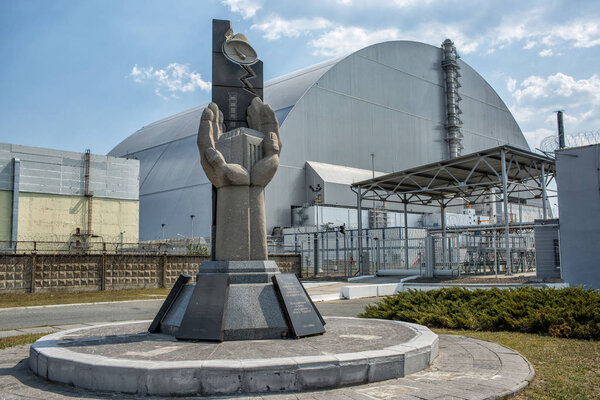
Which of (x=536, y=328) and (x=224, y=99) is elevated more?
(x=224, y=99)

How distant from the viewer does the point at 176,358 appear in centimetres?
661

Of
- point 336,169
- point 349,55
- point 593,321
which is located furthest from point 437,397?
point 349,55

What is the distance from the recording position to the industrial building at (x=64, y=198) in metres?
38.8

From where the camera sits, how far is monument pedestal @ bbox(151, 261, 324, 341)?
8055mm

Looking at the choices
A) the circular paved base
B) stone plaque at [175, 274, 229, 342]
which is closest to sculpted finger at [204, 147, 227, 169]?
stone plaque at [175, 274, 229, 342]

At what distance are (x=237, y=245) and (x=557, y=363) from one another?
5.46 meters

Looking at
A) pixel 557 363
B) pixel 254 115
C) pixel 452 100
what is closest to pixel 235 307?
pixel 254 115

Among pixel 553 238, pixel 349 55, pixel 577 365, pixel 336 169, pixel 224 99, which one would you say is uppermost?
pixel 349 55

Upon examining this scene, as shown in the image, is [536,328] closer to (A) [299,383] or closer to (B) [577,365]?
(B) [577,365]

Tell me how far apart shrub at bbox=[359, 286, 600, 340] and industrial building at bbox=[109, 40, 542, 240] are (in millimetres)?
29605

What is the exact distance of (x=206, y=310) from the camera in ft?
26.9

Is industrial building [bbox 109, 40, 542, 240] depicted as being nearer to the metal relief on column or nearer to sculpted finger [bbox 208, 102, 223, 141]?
the metal relief on column

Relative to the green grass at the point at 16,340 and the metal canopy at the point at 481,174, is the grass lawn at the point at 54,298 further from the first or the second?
the metal canopy at the point at 481,174

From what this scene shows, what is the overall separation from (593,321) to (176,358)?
809 cm
